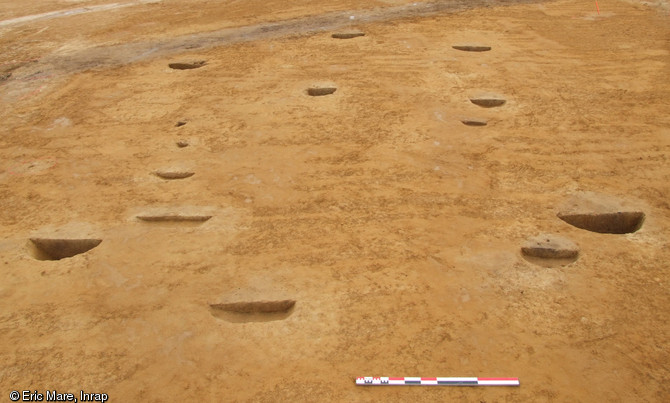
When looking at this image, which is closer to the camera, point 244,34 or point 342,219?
point 342,219

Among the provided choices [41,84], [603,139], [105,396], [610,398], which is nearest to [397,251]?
[610,398]

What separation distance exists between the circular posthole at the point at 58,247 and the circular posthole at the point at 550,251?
145 inches

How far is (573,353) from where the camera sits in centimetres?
333

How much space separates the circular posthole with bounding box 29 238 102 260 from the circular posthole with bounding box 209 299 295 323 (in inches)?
59.8

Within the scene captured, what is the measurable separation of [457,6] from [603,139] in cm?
572

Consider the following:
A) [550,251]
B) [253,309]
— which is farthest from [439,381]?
[550,251]

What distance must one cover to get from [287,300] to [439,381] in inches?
49.2

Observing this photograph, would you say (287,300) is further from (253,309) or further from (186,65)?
(186,65)

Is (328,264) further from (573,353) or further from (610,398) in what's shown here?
(610,398)

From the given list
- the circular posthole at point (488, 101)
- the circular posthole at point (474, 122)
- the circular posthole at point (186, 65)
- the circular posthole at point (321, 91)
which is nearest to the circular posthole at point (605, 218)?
the circular posthole at point (474, 122)

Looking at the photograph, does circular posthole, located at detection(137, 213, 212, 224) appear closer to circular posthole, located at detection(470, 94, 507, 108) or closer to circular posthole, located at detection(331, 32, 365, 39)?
circular posthole, located at detection(470, 94, 507, 108)

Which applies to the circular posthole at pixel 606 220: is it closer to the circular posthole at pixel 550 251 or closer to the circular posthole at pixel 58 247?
the circular posthole at pixel 550 251

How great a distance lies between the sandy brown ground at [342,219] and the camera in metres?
3.35

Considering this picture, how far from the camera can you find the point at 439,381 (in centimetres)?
318
